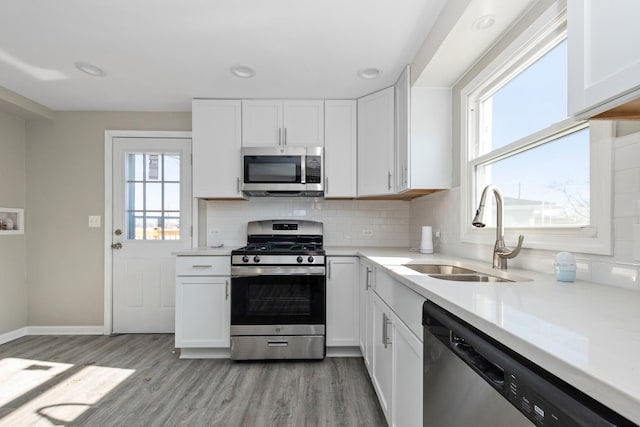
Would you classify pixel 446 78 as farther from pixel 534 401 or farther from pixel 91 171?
pixel 91 171

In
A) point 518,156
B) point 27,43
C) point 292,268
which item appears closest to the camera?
point 518,156

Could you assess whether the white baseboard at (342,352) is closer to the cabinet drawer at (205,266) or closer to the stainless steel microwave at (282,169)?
the cabinet drawer at (205,266)

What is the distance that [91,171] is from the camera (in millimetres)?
3299

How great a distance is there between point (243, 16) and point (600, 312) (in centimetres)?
201

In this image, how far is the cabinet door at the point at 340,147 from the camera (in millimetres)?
2910

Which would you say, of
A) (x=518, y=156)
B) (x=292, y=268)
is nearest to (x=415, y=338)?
(x=518, y=156)

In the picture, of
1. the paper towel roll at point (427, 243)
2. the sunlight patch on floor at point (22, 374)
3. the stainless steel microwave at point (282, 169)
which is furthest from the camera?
the stainless steel microwave at point (282, 169)

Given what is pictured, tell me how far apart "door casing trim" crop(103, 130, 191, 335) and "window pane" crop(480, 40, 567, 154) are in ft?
8.86

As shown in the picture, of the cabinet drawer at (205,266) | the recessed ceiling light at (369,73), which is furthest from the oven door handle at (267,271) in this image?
the recessed ceiling light at (369,73)

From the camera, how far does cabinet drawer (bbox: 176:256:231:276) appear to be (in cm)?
261

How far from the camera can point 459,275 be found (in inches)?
58.6

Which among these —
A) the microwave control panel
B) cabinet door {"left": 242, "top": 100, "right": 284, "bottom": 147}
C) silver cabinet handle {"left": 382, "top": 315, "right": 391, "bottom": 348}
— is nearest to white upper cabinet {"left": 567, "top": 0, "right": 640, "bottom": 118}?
silver cabinet handle {"left": 382, "top": 315, "right": 391, "bottom": 348}

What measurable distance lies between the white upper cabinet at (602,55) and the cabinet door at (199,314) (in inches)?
96.4

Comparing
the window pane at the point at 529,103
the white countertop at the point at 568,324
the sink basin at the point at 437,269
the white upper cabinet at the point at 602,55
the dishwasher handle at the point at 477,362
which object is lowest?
the dishwasher handle at the point at 477,362
